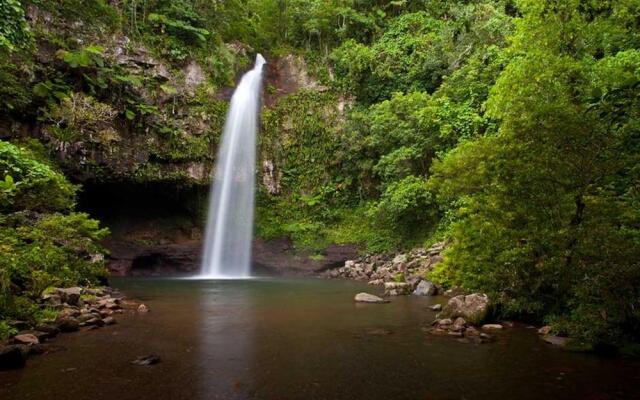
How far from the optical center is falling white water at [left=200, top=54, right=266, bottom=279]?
89.2 ft

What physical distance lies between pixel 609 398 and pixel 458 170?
711 centimetres

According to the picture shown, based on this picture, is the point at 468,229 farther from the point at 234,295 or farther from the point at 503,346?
the point at 234,295

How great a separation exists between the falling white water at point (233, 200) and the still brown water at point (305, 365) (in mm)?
16796

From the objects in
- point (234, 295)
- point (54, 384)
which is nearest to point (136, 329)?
point (54, 384)

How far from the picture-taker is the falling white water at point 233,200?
27.2 m

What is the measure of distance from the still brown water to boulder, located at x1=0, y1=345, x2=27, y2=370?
21 centimetres

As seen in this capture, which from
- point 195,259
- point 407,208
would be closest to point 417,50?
point 407,208

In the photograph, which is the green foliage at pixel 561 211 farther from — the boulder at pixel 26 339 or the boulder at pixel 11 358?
the boulder at pixel 26 339

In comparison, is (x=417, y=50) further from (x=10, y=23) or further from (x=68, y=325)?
(x=68, y=325)

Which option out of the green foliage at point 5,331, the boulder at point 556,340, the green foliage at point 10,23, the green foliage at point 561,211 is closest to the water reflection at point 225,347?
the green foliage at point 5,331

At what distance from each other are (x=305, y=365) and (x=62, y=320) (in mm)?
5369

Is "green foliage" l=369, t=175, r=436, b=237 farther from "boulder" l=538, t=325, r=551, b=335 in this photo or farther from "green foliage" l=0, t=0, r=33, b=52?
"green foliage" l=0, t=0, r=33, b=52

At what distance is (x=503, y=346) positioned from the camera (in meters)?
7.80

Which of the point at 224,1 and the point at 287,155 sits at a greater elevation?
the point at 224,1
